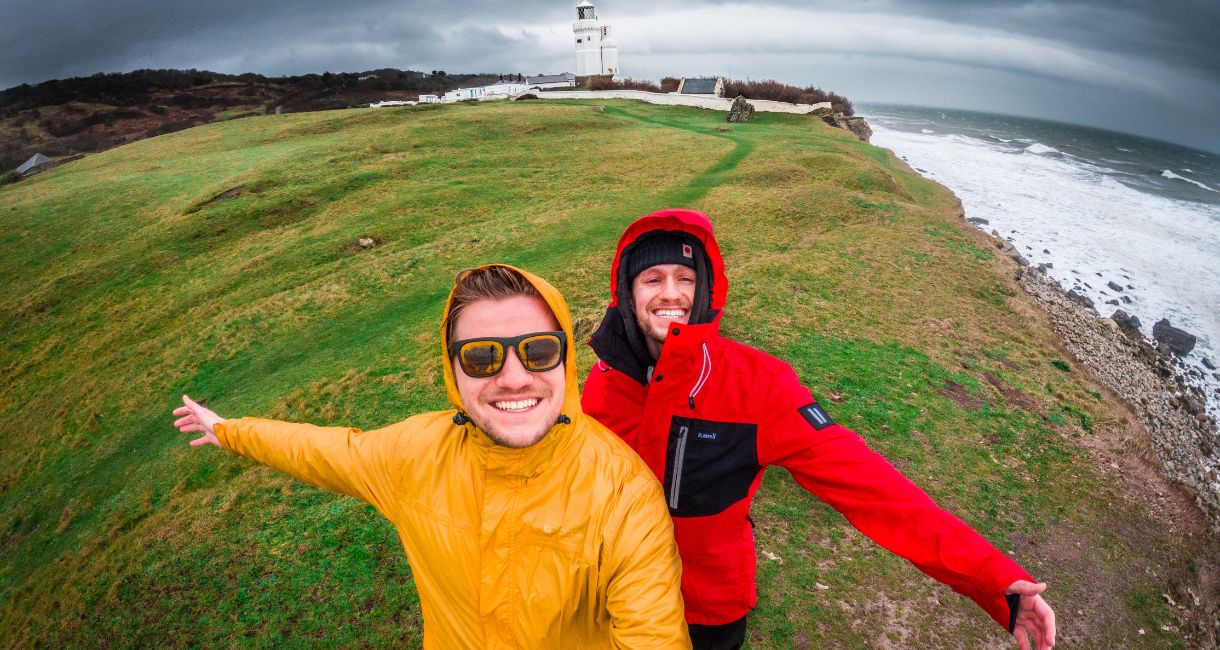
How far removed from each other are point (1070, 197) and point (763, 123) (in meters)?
24.1

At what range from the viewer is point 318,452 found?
3064mm

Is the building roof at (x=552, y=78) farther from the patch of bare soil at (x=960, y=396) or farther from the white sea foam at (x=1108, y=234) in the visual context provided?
the patch of bare soil at (x=960, y=396)

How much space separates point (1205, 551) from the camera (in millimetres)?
7457

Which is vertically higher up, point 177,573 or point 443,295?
point 443,295

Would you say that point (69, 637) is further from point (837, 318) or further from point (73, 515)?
point (837, 318)

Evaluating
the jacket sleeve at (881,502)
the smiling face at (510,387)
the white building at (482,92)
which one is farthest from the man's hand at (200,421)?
the white building at (482,92)

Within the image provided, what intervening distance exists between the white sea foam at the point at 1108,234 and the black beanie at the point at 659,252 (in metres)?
19.8

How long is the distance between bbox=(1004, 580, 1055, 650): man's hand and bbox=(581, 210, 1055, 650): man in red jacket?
1.05 feet

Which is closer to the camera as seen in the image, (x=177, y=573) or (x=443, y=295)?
(x=177, y=573)

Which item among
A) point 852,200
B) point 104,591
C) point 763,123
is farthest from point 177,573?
point 763,123

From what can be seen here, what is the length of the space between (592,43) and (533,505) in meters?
91.6

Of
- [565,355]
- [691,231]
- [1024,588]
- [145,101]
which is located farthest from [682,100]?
[145,101]

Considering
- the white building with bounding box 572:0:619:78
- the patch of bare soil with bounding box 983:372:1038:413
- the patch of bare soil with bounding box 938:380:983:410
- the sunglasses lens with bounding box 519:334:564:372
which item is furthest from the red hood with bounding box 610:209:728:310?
the white building with bounding box 572:0:619:78

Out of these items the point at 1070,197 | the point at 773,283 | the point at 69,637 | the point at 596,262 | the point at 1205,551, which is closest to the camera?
the point at 69,637
